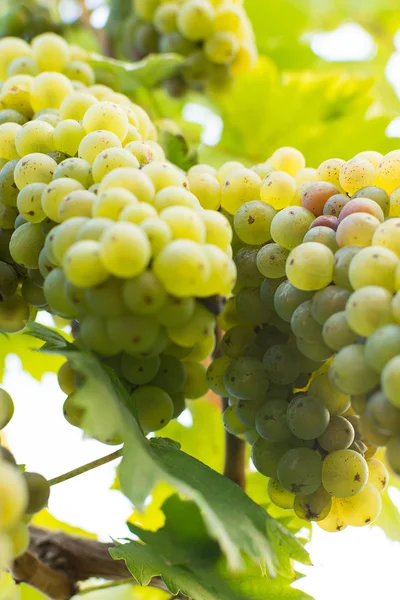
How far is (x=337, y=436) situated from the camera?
622 mm

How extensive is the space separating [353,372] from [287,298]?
0.11 meters

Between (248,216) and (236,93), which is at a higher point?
(236,93)

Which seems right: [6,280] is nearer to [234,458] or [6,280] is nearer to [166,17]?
[234,458]

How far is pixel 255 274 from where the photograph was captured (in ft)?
2.15

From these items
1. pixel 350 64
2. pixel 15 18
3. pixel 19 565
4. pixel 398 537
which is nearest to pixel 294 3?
pixel 350 64

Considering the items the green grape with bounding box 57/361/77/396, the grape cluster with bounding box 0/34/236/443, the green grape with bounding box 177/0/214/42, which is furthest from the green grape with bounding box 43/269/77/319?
the green grape with bounding box 177/0/214/42

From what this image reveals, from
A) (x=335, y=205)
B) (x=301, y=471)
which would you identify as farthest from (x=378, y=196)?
(x=301, y=471)

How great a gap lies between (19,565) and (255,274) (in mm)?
369

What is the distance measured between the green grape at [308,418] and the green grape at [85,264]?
222mm

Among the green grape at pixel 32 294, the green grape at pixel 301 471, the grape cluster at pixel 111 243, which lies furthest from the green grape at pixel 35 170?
the green grape at pixel 301 471

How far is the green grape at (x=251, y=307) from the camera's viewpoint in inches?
25.6

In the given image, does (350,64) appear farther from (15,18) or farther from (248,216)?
(248,216)

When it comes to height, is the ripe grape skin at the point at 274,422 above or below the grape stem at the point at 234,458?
above

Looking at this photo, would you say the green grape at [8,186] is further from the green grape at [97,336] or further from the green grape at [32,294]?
the green grape at [97,336]
